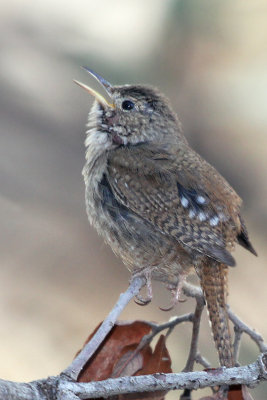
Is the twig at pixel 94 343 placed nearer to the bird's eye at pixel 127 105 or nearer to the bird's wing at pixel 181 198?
the bird's wing at pixel 181 198

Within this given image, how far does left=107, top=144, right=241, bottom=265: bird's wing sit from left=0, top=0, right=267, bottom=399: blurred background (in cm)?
253

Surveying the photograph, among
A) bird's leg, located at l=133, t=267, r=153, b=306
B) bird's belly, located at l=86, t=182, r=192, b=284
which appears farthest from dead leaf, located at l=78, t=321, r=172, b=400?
bird's belly, located at l=86, t=182, r=192, b=284

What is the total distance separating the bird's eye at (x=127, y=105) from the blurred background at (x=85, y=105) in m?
2.39

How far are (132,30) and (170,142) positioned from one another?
336 cm

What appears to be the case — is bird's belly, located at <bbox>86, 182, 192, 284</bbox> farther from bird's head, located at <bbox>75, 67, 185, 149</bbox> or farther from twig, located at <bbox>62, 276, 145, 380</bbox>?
twig, located at <bbox>62, 276, 145, 380</bbox>

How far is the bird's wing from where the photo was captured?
3.22 meters

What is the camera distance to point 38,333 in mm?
5668

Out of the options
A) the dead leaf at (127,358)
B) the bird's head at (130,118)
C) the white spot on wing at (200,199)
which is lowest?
the dead leaf at (127,358)

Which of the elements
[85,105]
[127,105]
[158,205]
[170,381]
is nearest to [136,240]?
[158,205]

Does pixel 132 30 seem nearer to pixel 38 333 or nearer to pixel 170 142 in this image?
pixel 38 333

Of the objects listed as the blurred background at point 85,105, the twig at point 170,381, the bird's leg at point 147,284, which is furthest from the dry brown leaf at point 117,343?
the blurred background at point 85,105

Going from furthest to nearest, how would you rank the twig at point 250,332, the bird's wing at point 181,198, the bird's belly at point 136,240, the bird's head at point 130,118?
the bird's head at point 130,118 < the bird's belly at point 136,240 < the bird's wing at point 181,198 < the twig at point 250,332

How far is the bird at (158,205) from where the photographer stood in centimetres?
320

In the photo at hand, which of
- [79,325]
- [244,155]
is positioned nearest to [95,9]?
[244,155]
